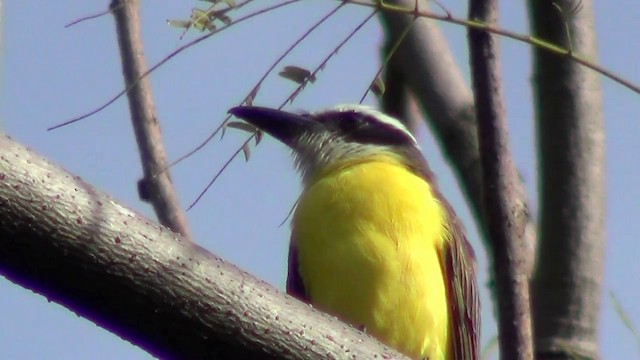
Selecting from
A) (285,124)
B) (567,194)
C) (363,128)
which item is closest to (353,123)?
(363,128)

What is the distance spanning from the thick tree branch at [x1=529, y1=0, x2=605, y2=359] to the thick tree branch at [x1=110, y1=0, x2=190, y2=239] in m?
1.18

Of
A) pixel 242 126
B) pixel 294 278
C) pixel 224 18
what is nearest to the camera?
pixel 224 18

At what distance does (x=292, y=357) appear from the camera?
2756 mm

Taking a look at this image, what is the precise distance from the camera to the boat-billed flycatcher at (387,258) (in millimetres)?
4758

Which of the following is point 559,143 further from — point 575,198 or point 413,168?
point 413,168

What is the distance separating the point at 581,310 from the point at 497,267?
0.71m

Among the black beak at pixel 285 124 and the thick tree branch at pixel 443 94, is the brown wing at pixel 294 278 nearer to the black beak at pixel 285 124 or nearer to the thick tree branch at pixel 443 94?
the black beak at pixel 285 124

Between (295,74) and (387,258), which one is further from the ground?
(295,74)

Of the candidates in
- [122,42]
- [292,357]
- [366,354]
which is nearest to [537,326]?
[366,354]

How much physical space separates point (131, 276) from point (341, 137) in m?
3.50

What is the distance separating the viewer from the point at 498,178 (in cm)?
319

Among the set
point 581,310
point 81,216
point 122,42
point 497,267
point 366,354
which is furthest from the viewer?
point 122,42

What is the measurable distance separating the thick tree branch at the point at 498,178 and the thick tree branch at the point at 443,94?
82 cm

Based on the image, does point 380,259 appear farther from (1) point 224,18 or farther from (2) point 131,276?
(2) point 131,276
